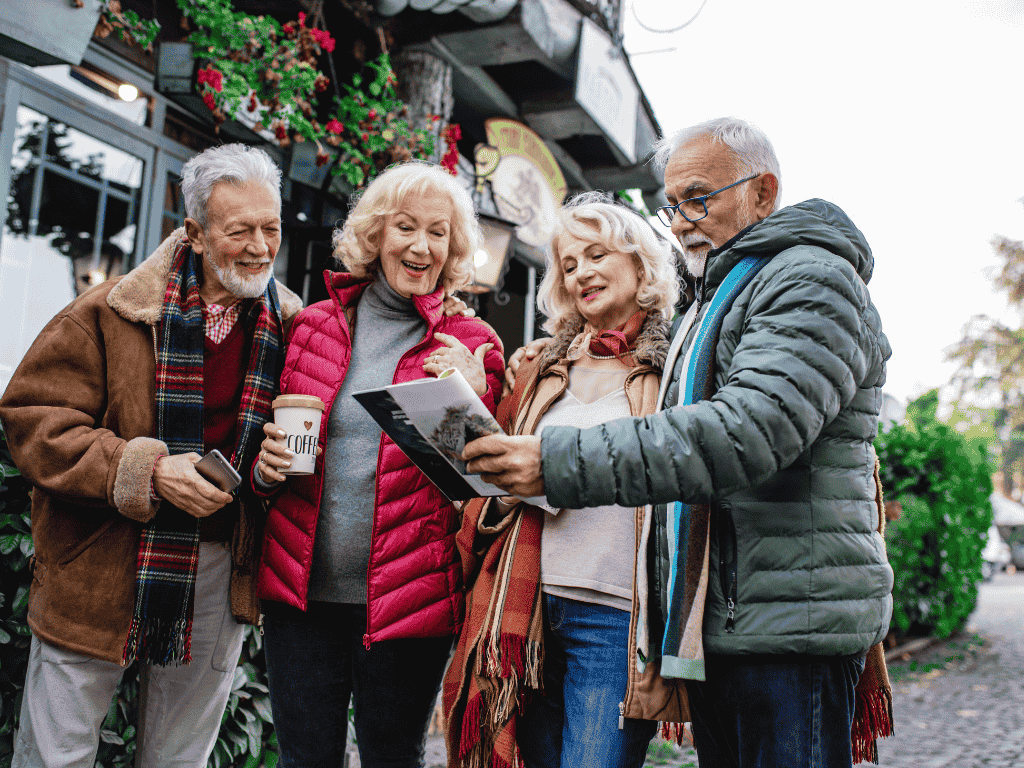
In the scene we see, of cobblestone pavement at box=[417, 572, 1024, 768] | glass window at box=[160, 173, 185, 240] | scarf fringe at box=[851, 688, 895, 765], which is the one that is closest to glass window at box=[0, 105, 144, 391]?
glass window at box=[160, 173, 185, 240]

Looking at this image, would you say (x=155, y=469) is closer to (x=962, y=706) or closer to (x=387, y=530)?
(x=387, y=530)

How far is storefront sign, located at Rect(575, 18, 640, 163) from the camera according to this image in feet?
20.8

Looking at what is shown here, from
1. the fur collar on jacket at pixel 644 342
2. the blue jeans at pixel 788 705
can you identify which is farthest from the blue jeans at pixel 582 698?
the fur collar on jacket at pixel 644 342

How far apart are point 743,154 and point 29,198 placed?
4143 mm

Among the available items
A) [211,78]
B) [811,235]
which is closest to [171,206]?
[211,78]

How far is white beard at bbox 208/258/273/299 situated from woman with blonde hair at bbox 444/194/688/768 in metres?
0.80

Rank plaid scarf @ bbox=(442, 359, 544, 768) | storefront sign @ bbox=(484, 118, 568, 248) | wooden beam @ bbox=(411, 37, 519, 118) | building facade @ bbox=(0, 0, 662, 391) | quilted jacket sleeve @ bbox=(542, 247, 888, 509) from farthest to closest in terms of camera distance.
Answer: storefront sign @ bbox=(484, 118, 568, 248), wooden beam @ bbox=(411, 37, 519, 118), building facade @ bbox=(0, 0, 662, 391), plaid scarf @ bbox=(442, 359, 544, 768), quilted jacket sleeve @ bbox=(542, 247, 888, 509)

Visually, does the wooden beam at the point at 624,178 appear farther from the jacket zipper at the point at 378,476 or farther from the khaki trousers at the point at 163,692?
the khaki trousers at the point at 163,692

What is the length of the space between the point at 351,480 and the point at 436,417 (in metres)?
0.75

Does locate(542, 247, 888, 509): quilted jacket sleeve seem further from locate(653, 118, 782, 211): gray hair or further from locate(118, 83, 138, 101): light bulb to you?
locate(118, 83, 138, 101): light bulb

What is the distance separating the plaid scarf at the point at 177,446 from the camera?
6.50 feet

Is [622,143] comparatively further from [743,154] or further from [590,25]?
[743,154]

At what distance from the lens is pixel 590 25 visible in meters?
6.39

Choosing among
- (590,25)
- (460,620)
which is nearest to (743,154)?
(460,620)
